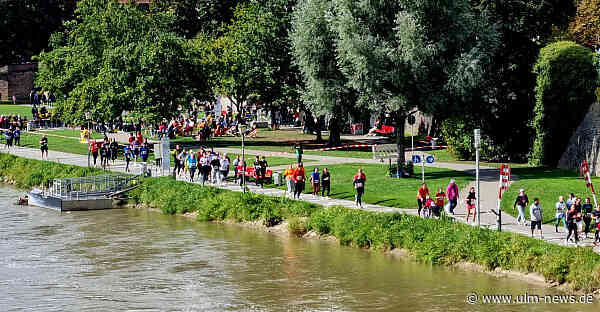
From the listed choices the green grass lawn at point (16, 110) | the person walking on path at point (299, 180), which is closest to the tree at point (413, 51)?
the person walking on path at point (299, 180)

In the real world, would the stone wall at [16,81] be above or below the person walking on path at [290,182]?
above

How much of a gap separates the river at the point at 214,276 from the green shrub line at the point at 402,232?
0.60m

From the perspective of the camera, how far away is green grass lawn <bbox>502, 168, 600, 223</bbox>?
37.2 m

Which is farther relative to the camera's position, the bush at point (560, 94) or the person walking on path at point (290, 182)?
the bush at point (560, 94)

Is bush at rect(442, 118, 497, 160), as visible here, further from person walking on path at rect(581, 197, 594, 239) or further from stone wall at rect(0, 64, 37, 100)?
stone wall at rect(0, 64, 37, 100)

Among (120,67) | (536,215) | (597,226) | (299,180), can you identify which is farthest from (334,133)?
(597,226)

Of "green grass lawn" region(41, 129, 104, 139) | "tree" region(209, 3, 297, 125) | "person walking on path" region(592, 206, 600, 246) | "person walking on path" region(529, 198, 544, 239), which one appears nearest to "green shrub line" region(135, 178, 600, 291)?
"person walking on path" region(529, 198, 544, 239)

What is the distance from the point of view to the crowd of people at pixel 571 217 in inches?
1204

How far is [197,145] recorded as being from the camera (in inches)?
2566

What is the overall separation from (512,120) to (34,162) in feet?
92.2

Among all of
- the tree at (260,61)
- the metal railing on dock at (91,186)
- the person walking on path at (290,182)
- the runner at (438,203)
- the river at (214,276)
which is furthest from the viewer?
the tree at (260,61)

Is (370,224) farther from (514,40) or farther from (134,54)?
(134,54)

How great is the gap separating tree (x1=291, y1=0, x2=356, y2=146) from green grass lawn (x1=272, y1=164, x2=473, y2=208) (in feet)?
10.9

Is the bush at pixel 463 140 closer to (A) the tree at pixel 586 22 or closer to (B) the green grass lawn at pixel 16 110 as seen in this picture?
(A) the tree at pixel 586 22
